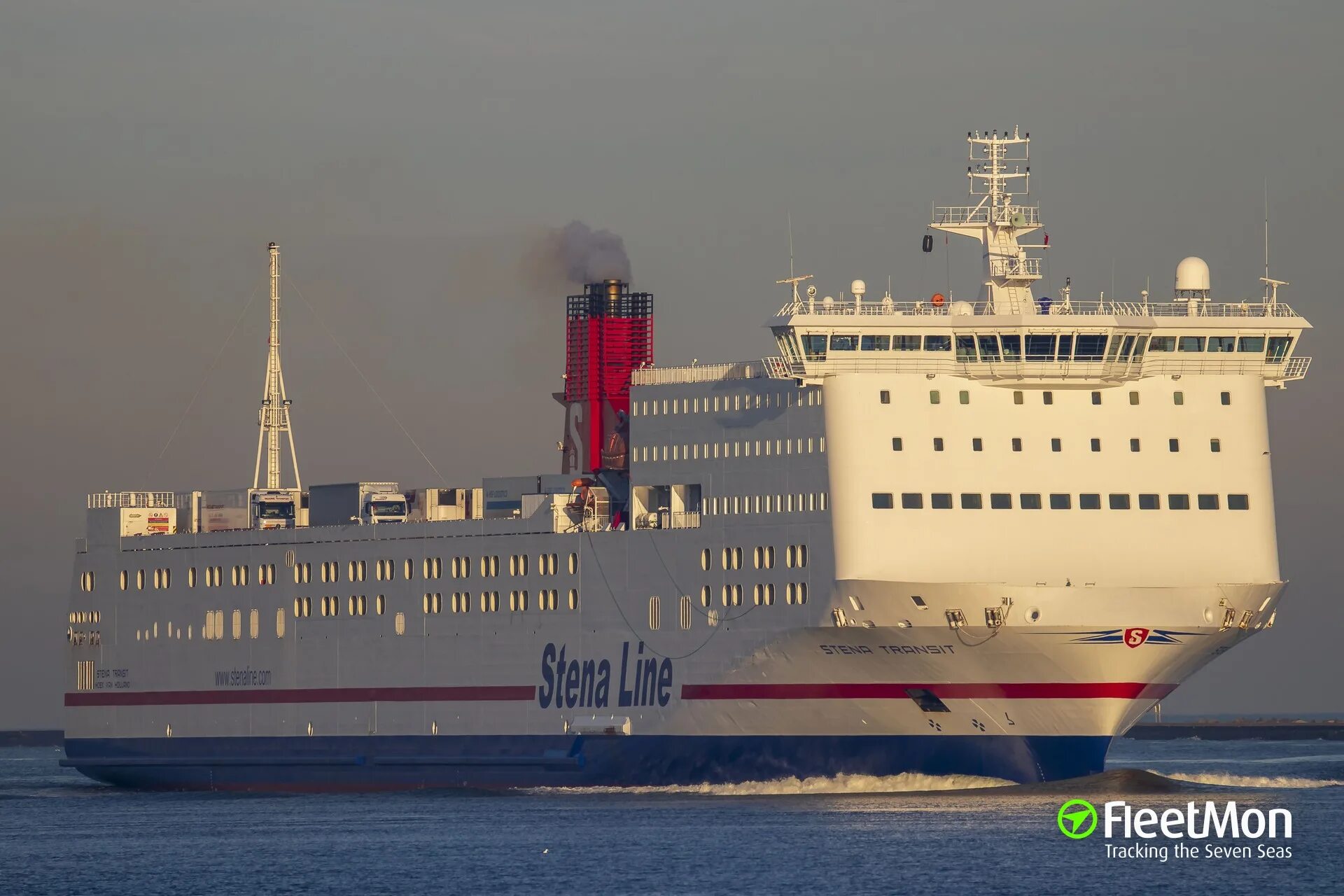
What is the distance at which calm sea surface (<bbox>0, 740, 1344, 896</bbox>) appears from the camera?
149 ft

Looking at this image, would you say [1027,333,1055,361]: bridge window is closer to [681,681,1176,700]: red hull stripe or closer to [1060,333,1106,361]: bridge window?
[1060,333,1106,361]: bridge window

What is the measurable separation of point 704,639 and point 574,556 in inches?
194

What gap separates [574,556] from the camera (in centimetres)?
6078

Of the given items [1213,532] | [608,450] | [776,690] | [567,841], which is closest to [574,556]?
[608,450]

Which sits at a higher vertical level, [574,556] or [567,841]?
[574,556]

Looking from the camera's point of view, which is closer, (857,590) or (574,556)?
(857,590)

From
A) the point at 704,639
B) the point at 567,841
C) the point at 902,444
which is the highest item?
the point at 902,444

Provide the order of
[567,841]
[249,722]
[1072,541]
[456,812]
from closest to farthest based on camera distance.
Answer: [567,841]
[1072,541]
[456,812]
[249,722]

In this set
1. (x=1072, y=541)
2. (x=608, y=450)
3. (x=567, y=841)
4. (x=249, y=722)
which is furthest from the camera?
(x=249, y=722)

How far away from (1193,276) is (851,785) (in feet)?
44.8

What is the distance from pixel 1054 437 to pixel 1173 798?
323 inches

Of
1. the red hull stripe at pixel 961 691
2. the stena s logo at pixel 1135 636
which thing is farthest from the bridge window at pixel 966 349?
the red hull stripe at pixel 961 691

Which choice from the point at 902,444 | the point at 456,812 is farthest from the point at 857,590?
the point at 456,812

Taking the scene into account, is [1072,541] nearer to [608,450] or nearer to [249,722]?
[608,450]
